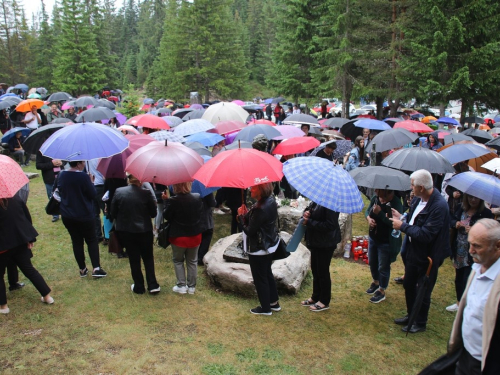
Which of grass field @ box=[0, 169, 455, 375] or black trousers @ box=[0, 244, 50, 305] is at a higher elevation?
black trousers @ box=[0, 244, 50, 305]

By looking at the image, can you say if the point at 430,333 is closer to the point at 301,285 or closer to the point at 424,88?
the point at 301,285

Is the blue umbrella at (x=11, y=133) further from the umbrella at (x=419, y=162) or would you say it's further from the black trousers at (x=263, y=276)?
the umbrella at (x=419, y=162)

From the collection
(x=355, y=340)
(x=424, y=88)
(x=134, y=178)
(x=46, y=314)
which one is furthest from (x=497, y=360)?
(x=424, y=88)

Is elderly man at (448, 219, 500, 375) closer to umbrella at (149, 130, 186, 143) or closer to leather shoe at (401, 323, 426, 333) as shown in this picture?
leather shoe at (401, 323, 426, 333)

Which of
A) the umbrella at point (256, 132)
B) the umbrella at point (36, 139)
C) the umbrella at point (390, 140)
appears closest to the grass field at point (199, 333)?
the umbrella at point (36, 139)

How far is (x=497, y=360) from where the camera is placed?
8.41 feet

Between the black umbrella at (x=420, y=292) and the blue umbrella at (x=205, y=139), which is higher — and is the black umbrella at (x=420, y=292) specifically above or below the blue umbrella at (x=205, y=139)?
below

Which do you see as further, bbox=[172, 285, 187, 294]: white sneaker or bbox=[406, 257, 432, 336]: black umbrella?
bbox=[172, 285, 187, 294]: white sneaker

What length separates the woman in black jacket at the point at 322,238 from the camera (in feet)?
15.5

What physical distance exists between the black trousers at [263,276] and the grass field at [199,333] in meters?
0.23

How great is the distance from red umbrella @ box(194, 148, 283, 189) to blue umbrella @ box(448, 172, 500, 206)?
2.16m

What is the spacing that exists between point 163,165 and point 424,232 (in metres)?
3.03

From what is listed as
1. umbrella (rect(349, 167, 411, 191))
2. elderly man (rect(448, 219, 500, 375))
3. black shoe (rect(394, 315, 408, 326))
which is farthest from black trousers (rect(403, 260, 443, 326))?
elderly man (rect(448, 219, 500, 375))

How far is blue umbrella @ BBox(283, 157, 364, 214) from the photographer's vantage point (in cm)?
427
